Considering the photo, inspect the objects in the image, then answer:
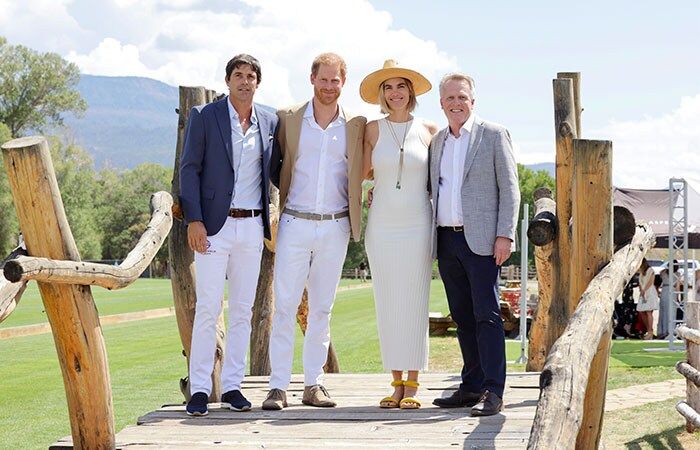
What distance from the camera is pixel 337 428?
246 inches

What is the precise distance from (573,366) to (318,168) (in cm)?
276

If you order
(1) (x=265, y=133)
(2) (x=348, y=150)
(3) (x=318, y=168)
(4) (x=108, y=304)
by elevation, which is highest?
(1) (x=265, y=133)

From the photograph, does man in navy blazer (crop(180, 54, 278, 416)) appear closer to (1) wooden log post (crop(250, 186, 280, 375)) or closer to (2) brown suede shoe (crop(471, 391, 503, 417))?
(2) brown suede shoe (crop(471, 391, 503, 417))

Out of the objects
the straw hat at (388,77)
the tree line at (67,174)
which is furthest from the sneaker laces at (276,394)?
the tree line at (67,174)

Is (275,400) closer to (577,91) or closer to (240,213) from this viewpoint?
(240,213)

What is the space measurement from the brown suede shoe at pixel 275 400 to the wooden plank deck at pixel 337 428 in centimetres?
6

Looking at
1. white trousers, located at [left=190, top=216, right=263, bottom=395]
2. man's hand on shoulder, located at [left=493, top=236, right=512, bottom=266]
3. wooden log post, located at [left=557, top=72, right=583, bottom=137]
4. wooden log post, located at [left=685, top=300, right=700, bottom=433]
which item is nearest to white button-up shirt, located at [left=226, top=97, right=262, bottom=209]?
white trousers, located at [left=190, top=216, right=263, bottom=395]

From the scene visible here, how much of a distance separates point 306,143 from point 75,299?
182 cm

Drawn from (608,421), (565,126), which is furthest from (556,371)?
(608,421)

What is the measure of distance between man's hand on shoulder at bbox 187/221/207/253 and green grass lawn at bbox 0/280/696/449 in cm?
478

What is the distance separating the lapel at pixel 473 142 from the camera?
660 centimetres

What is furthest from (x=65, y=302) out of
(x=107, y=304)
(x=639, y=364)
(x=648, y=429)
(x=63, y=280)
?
(x=107, y=304)

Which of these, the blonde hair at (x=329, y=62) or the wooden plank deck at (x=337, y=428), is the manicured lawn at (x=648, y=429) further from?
the blonde hair at (x=329, y=62)

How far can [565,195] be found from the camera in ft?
25.2
